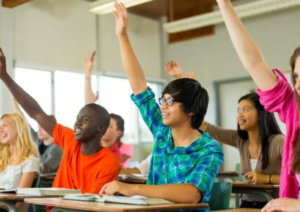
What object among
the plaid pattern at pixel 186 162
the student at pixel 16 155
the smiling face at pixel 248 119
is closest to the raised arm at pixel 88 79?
the student at pixel 16 155

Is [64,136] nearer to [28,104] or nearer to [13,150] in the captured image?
[28,104]

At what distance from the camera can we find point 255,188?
118 inches

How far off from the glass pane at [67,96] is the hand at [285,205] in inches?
232

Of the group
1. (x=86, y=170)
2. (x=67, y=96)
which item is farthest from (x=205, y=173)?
(x=67, y=96)

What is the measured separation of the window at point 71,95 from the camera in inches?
266

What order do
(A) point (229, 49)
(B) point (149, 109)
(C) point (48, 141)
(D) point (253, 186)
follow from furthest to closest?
(A) point (229, 49) < (C) point (48, 141) < (D) point (253, 186) < (B) point (149, 109)

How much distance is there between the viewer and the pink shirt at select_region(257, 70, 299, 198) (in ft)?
4.65

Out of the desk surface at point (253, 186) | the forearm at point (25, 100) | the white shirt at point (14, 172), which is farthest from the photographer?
the white shirt at point (14, 172)

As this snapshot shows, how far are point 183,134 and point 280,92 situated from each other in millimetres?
681

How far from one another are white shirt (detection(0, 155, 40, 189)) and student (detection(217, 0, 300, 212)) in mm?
2192

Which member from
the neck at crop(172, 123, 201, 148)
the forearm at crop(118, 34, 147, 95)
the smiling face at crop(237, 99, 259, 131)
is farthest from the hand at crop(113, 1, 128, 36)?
the smiling face at crop(237, 99, 259, 131)

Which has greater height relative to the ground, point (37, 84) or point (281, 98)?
point (37, 84)

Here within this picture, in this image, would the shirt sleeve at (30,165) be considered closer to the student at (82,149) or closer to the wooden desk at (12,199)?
the student at (82,149)

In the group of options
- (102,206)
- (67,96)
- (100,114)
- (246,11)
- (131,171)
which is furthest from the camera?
(67,96)
